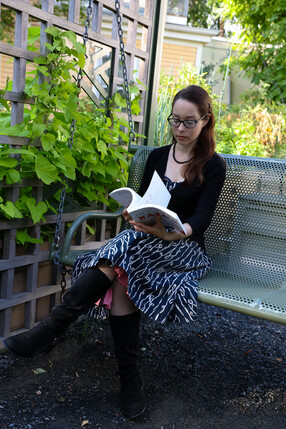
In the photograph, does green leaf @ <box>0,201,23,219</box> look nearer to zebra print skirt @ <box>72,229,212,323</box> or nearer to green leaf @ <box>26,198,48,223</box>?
green leaf @ <box>26,198,48,223</box>

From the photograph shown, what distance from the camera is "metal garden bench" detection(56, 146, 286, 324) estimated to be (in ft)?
8.38

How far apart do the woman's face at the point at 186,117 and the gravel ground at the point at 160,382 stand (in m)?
1.22

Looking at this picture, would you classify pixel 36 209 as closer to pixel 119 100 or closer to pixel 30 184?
pixel 30 184

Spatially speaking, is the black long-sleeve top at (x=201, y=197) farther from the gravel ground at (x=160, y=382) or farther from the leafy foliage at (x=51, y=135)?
the gravel ground at (x=160, y=382)

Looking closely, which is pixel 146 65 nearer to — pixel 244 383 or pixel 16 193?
pixel 16 193

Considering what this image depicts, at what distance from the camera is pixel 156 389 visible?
2.48m

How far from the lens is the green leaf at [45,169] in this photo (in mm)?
2477

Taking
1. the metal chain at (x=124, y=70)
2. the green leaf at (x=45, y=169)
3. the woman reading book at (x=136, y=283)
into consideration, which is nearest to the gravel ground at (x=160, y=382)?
the woman reading book at (x=136, y=283)

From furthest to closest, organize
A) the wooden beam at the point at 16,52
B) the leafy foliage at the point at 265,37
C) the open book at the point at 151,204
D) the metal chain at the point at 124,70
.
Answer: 1. the leafy foliage at the point at 265,37
2. the metal chain at the point at 124,70
3. the wooden beam at the point at 16,52
4. the open book at the point at 151,204

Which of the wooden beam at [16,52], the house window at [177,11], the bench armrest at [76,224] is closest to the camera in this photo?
the wooden beam at [16,52]

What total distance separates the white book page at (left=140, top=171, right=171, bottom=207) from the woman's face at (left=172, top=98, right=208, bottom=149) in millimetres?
342

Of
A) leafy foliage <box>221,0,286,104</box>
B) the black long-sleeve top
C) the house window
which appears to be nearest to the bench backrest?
the black long-sleeve top

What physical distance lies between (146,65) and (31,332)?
6.64 feet

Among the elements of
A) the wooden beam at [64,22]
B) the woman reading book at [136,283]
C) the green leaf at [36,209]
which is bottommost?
the woman reading book at [136,283]
